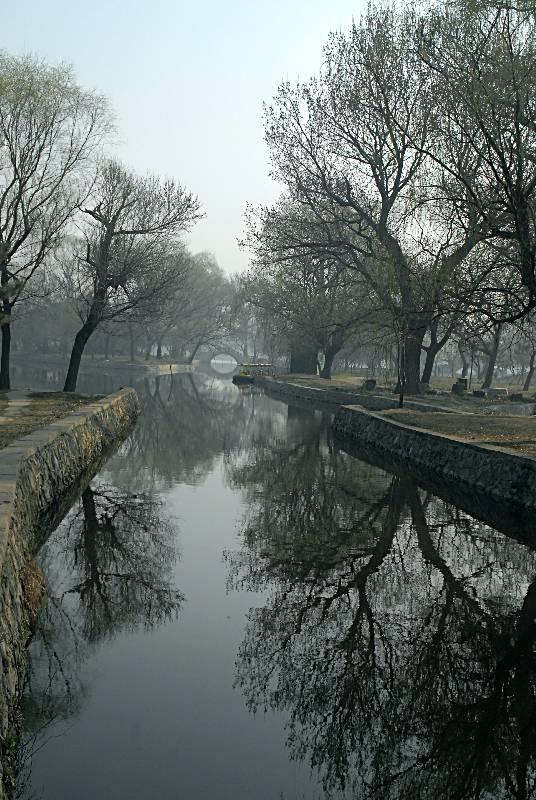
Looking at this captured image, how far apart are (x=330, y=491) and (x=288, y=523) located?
12.5 ft

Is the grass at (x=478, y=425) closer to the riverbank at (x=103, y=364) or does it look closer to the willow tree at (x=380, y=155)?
the willow tree at (x=380, y=155)

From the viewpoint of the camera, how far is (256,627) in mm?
9742

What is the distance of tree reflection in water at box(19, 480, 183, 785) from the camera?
7664 millimetres

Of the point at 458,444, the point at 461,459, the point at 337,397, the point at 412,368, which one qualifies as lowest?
the point at 337,397

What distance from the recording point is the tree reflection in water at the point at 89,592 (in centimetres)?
766

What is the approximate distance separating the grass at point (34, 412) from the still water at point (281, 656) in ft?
9.24

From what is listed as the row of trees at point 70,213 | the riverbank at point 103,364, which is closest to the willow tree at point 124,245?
the row of trees at point 70,213

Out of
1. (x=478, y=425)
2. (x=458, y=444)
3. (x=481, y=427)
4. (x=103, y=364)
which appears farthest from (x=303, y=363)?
(x=458, y=444)

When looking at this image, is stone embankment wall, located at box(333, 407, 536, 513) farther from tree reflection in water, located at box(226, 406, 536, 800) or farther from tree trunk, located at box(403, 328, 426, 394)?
tree trunk, located at box(403, 328, 426, 394)

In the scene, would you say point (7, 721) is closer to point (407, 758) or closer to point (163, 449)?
point (407, 758)

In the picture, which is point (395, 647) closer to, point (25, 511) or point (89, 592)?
point (89, 592)

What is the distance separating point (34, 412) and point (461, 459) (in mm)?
12194

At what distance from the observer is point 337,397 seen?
4838 cm

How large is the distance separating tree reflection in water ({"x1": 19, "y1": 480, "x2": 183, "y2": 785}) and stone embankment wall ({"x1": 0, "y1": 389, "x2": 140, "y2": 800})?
20 centimetres
